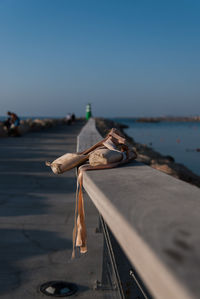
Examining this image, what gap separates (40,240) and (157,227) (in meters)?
2.42

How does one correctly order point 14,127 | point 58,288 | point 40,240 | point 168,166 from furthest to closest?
point 14,127
point 168,166
point 40,240
point 58,288

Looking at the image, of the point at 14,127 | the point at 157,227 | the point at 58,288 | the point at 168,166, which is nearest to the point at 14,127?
the point at 14,127

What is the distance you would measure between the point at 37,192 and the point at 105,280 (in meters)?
2.81

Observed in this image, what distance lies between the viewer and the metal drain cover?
2256 mm

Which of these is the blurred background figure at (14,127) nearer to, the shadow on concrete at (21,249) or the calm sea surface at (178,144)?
the calm sea surface at (178,144)

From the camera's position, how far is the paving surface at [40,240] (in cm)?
244

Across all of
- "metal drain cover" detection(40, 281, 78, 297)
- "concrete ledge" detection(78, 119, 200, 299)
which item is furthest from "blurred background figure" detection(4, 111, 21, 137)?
"concrete ledge" detection(78, 119, 200, 299)

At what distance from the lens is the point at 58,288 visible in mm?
2311

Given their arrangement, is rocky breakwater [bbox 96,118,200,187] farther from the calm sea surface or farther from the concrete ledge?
the concrete ledge

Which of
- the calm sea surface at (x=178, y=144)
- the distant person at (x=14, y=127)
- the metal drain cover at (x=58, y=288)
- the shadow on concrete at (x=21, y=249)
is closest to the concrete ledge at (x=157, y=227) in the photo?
the metal drain cover at (x=58, y=288)

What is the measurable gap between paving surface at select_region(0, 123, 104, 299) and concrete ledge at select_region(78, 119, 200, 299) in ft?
3.75

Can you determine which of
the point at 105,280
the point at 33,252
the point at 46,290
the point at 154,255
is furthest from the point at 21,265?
the point at 154,255

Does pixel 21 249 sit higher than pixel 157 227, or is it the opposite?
pixel 157 227

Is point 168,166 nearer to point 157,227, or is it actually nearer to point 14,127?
point 14,127
